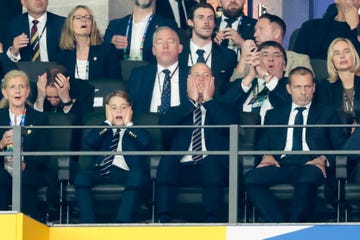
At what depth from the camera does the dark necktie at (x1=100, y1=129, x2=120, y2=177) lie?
2256 centimetres

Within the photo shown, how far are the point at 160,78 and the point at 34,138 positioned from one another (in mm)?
1564

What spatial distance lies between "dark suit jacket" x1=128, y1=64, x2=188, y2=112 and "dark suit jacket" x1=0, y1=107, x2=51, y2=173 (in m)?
1.03

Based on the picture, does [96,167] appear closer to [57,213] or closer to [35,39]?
[57,213]

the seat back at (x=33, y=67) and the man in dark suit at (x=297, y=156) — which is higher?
the seat back at (x=33, y=67)

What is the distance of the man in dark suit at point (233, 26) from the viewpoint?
2472 cm

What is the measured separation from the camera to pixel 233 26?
24.8m

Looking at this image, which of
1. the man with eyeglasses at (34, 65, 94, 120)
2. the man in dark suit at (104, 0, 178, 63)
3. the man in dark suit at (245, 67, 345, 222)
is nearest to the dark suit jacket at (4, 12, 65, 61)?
the man in dark suit at (104, 0, 178, 63)

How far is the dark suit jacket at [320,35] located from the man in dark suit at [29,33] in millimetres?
2522

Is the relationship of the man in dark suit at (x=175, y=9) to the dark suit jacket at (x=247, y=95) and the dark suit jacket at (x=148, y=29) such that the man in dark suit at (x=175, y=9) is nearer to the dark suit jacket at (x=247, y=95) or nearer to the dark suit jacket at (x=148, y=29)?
the dark suit jacket at (x=148, y=29)

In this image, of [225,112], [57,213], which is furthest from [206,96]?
[57,213]

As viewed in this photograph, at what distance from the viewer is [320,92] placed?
2333cm

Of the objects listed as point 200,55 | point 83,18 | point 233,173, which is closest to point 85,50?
point 83,18

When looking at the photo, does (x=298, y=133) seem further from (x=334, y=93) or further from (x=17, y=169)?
(x=17, y=169)

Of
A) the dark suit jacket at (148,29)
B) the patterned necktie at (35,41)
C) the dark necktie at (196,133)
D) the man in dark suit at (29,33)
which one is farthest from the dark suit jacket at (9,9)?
the dark necktie at (196,133)
